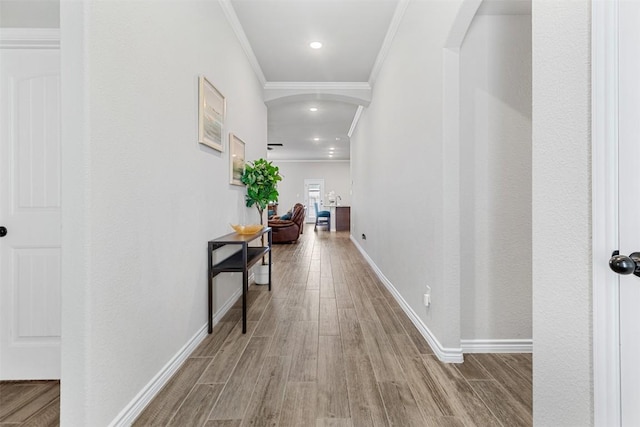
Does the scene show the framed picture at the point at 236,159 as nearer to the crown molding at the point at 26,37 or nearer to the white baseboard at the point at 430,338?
the crown molding at the point at 26,37

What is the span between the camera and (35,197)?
1.76m

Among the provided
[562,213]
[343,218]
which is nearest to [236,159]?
[562,213]

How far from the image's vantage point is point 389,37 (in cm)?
332

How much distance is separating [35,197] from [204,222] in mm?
991

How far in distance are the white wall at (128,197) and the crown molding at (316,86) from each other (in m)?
2.30

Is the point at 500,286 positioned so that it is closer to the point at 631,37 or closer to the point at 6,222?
the point at 631,37

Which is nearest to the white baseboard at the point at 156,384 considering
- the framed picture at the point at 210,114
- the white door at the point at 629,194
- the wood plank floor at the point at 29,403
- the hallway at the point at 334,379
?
the hallway at the point at 334,379

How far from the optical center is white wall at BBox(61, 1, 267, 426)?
1170mm

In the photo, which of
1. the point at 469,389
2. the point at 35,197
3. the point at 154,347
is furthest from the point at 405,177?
the point at 35,197

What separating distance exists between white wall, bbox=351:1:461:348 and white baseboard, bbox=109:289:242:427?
5.64 ft

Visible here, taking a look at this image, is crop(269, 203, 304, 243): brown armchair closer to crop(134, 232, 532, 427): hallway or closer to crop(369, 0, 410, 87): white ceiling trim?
crop(369, 0, 410, 87): white ceiling trim

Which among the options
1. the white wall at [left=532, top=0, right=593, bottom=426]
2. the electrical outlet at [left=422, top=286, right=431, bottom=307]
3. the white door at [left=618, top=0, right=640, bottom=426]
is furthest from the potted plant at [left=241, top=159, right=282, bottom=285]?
the white door at [left=618, top=0, right=640, bottom=426]

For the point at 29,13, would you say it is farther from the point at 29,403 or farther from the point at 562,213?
the point at 562,213

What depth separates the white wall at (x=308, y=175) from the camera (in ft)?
43.1
